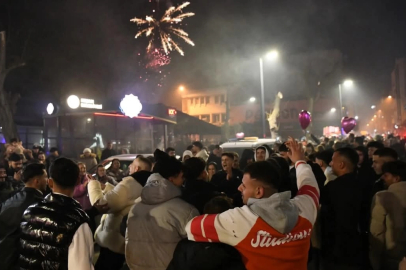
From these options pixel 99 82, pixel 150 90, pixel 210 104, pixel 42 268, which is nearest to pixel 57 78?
pixel 99 82

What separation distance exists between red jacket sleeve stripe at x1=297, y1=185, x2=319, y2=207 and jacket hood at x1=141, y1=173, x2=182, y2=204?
3.71 ft

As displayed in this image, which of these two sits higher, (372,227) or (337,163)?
(337,163)

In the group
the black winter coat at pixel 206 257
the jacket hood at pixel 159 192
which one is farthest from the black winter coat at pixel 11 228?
the black winter coat at pixel 206 257

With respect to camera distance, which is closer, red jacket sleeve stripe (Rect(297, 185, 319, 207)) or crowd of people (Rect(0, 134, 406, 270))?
crowd of people (Rect(0, 134, 406, 270))

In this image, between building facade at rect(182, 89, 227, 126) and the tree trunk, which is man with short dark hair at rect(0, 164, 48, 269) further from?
building facade at rect(182, 89, 227, 126)

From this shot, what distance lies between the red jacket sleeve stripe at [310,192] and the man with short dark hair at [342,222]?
1234mm

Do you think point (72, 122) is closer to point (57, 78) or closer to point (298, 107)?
point (57, 78)

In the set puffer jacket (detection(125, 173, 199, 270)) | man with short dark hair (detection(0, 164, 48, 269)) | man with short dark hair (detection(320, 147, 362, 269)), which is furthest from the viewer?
man with short dark hair (detection(320, 147, 362, 269))

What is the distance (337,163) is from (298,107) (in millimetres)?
55394

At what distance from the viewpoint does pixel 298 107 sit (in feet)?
187

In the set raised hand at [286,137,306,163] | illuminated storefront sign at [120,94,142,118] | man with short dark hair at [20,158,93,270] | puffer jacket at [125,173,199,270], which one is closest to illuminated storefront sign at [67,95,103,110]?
illuminated storefront sign at [120,94,142,118]

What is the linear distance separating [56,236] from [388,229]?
3.08m

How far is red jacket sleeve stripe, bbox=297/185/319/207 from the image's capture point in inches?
89.4

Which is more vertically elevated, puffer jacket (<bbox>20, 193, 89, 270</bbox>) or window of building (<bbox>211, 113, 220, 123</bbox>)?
window of building (<bbox>211, 113, 220, 123</bbox>)
